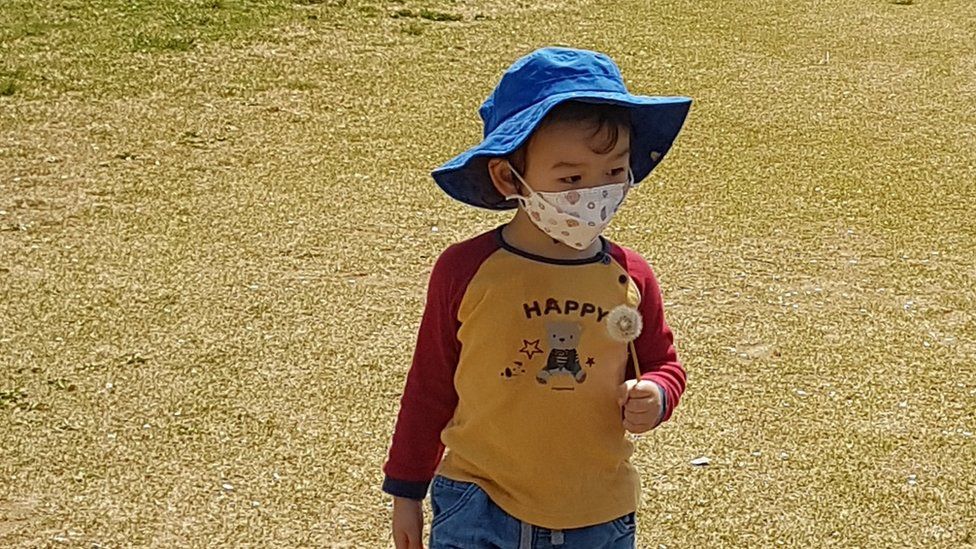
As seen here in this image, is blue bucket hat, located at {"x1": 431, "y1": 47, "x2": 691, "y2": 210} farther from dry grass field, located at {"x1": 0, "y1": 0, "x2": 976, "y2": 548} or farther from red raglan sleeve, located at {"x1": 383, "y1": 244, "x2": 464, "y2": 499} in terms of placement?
dry grass field, located at {"x1": 0, "y1": 0, "x2": 976, "y2": 548}

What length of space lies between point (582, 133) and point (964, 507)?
6.87ft

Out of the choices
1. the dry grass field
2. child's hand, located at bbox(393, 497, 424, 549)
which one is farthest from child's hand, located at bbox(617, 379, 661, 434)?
the dry grass field

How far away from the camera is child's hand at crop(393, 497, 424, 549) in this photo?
2490mm

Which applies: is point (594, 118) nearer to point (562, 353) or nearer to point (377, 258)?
point (562, 353)

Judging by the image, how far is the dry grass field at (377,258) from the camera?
3889 mm

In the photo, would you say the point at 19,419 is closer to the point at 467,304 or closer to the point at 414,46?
the point at 467,304

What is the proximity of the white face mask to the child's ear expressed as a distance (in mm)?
45

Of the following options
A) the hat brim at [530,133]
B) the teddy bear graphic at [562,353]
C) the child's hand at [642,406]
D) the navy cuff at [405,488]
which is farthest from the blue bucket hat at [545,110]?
the navy cuff at [405,488]

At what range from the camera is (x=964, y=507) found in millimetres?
3855

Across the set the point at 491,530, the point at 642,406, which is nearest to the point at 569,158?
the point at 642,406

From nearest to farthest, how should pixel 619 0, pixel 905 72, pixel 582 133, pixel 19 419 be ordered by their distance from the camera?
pixel 582 133
pixel 19 419
pixel 905 72
pixel 619 0

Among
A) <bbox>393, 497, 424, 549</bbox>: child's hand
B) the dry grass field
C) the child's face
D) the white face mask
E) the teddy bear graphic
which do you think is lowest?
the dry grass field

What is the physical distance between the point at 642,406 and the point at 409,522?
472 millimetres

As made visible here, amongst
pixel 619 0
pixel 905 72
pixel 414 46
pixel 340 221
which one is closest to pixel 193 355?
pixel 340 221
